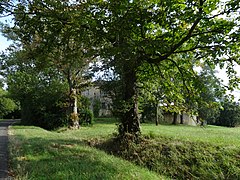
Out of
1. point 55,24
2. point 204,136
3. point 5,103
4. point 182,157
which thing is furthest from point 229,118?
point 55,24

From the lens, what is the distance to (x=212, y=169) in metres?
9.27

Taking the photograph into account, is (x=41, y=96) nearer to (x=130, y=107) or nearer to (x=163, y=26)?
(x=130, y=107)

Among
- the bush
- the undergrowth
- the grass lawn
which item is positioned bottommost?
the undergrowth

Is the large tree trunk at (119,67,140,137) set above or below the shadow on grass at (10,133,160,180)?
above

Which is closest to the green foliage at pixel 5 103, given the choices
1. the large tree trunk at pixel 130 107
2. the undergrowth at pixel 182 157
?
the large tree trunk at pixel 130 107

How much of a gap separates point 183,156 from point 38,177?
5.66m

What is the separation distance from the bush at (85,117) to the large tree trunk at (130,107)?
14.8 meters

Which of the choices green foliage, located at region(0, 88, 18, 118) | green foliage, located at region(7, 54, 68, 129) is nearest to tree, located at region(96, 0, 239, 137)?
green foliage, located at region(7, 54, 68, 129)

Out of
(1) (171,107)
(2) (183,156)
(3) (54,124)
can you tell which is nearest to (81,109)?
(3) (54,124)

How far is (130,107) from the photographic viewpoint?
1176 cm

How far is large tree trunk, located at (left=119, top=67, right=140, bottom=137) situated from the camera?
38.3ft

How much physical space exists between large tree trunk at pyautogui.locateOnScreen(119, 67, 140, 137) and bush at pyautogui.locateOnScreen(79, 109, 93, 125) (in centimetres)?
1478

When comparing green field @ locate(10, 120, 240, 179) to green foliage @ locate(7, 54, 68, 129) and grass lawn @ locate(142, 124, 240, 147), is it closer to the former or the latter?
grass lawn @ locate(142, 124, 240, 147)

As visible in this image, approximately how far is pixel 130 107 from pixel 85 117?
1587 centimetres
